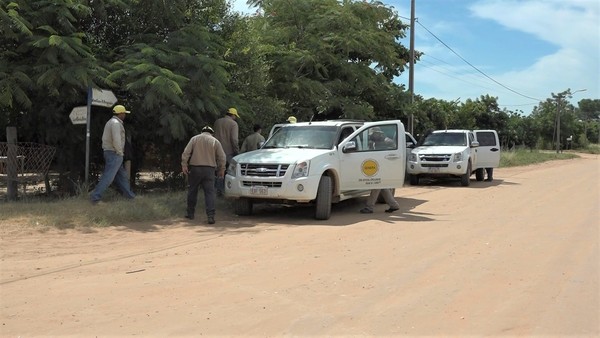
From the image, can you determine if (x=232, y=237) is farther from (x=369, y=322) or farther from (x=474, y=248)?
(x=369, y=322)

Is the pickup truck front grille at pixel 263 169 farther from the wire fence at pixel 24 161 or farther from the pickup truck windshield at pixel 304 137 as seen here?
the wire fence at pixel 24 161

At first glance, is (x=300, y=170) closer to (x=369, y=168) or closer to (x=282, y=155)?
(x=282, y=155)

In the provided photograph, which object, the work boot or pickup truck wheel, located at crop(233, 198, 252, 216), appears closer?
pickup truck wheel, located at crop(233, 198, 252, 216)

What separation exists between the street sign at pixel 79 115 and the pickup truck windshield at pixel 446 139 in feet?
40.1

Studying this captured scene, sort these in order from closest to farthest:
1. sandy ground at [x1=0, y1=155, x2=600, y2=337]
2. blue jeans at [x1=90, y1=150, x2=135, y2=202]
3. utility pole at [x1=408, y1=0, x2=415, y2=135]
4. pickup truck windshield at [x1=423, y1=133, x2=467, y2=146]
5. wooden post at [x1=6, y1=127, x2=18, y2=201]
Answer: sandy ground at [x1=0, y1=155, x2=600, y2=337]
blue jeans at [x1=90, y1=150, x2=135, y2=202]
wooden post at [x1=6, y1=127, x2=18, y2=201]
pickup truck windshield at [x1=423, y1=133, x2=467, y2=146]
utility pole at [x1=408, y1=0, x2=415, y2=135]

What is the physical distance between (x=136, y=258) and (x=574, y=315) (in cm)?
498

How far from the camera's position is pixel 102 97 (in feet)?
37.3

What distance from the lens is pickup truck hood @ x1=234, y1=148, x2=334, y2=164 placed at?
10.5 metres

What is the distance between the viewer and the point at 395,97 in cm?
2320

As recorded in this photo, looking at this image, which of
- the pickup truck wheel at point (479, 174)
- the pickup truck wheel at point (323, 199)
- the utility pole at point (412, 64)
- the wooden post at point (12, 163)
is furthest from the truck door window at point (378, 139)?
the utility pole at point (412, 64)

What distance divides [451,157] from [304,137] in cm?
818

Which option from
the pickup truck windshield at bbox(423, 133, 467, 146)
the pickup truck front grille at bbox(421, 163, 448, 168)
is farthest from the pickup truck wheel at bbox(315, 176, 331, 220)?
the pickup truck windshield at bbox(423, 133, 467, 146)

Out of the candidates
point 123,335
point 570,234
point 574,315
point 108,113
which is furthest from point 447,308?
point 108,113

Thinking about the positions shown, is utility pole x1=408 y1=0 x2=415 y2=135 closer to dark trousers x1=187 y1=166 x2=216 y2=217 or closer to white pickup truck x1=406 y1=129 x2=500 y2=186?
white pickup truck x1=406 y1=129 x2=500 y2=186
